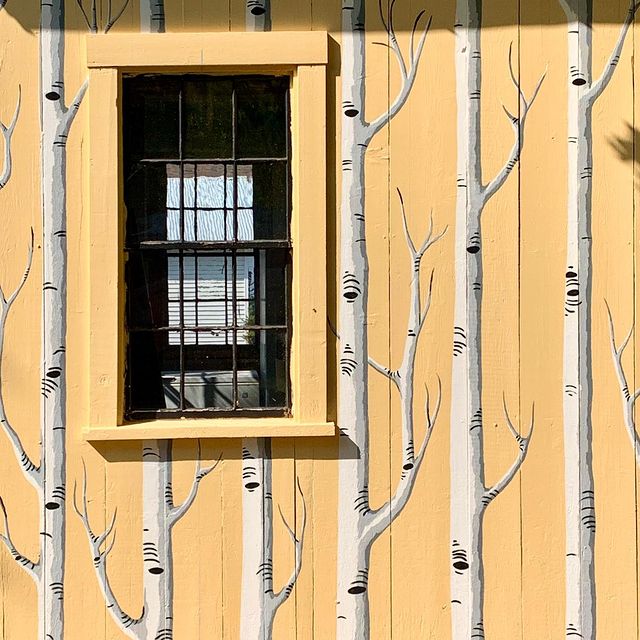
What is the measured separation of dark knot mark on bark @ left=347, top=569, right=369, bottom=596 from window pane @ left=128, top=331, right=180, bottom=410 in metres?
1.11

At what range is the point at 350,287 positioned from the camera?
405cm

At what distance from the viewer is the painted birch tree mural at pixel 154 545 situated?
13.2ft

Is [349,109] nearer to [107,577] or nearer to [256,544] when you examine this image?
[256,544]

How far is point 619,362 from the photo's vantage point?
4.07 metres

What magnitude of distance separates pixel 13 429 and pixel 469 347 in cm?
204

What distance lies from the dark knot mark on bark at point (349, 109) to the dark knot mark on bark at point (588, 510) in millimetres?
1966

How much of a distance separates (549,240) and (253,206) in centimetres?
132

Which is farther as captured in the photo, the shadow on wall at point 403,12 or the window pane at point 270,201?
the window pane at point 270,201

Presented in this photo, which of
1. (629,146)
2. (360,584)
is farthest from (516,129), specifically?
(360,584)

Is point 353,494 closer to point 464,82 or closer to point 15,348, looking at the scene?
point 15,348

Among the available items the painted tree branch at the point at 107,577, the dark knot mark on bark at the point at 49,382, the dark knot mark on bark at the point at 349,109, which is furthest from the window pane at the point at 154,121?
the painted tree branch at the point at 107,577

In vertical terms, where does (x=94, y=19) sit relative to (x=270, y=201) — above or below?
above

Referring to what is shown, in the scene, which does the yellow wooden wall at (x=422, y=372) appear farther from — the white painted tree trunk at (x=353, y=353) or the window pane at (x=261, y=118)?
the window pane at (x=261, y=118)

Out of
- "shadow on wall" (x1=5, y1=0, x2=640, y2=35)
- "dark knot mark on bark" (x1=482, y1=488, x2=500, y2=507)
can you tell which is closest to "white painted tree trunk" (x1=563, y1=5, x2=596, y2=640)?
"shadow on wall" (x1=5, y1=0, x2=640, y2=35)
